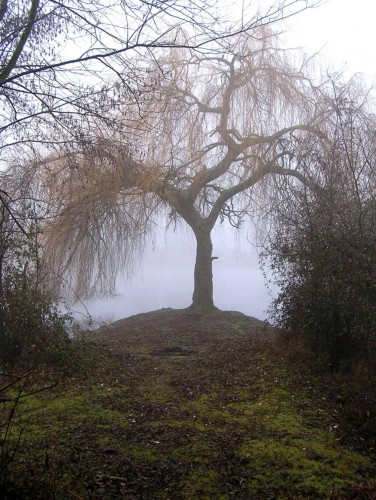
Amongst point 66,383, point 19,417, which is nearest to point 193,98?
point 66,383

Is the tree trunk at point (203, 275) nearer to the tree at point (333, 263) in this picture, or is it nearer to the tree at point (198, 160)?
the tree at point (198, 160)

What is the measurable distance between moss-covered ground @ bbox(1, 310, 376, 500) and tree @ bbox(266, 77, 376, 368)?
55 centimetres

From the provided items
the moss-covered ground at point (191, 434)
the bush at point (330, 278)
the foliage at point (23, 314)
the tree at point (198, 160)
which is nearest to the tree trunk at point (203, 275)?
the tree at point (198, 160)

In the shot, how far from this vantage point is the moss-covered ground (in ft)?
10.4

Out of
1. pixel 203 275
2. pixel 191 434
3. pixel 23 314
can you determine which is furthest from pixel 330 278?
pixel 203 275

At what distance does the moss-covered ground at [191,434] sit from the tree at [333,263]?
546 mm

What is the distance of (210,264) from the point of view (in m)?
11.7

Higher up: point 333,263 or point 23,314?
point 333,263

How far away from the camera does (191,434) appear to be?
407 cm

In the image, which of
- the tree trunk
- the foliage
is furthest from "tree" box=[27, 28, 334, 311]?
the foliage

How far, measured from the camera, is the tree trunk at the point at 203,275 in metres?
11.5

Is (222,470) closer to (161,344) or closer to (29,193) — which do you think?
(161,344)

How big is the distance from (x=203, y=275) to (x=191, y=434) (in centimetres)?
750

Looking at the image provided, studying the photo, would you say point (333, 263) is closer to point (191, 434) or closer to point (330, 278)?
point (330, 278)
